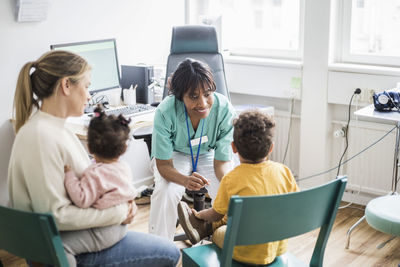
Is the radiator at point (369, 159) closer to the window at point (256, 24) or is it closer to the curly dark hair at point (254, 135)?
the window at point (256, 24)

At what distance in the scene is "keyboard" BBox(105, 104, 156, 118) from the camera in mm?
3201

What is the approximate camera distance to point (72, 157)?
1.56 m

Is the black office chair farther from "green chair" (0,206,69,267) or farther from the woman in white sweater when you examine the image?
Result: "green chair" (0,206,69,267)

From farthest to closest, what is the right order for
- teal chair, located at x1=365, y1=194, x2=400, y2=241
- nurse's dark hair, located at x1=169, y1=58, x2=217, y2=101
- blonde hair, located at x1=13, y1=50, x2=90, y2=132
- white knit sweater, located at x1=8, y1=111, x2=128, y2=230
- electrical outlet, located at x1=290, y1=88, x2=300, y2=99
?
1. electrical outlet, located at x1=290, y1=88, x2=300, y2=99
2. teal chair, located at x1=365, y1=194, x2=400, y2=241
3. nurse's dark hair, located at x1=169, y1=58, x2=217, y2=101
4. blonde hair, located at x1=13, y1=50, x2=90, y2=132
5. white knit sweater, located at x1=8, y1=111, x2=128, y2=230

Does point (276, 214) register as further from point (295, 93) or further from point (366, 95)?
point (295, 93)

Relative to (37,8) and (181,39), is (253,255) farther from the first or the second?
(37,8)

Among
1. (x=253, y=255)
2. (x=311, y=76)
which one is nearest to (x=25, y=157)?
(x=253, y=255)

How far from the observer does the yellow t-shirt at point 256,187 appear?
166 cm

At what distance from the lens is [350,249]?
2959 mm

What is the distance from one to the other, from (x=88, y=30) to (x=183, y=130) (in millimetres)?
1371

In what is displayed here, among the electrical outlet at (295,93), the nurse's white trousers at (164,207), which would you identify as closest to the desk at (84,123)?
the nurse's white trousers at (164,207)

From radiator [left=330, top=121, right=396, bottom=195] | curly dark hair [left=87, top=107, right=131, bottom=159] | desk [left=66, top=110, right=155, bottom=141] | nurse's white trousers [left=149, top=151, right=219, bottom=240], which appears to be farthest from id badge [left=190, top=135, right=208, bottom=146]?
radiator [left=330, top=121, right=396, bottom=195]

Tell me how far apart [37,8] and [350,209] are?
244 centimetres

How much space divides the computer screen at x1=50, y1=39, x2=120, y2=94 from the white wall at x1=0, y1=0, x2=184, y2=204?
21 centimetres
